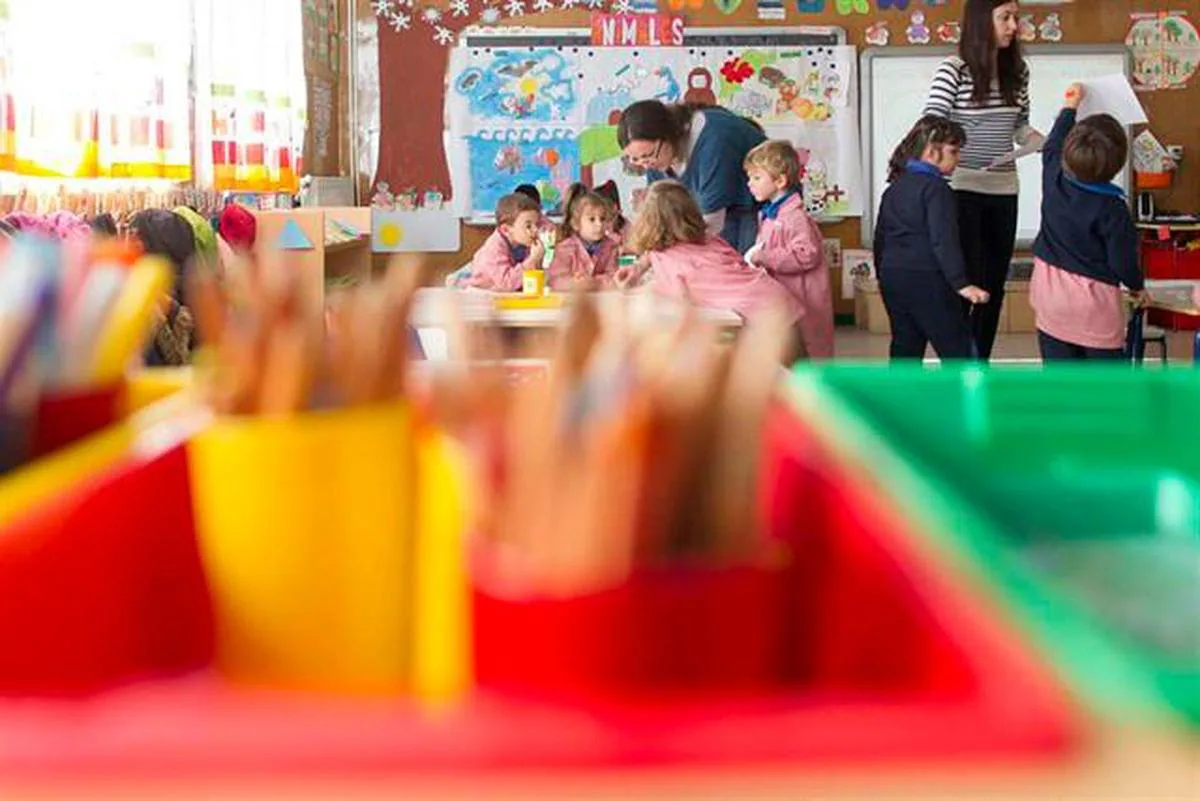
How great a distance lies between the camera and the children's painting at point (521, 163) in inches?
314

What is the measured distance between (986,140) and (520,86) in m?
3.52

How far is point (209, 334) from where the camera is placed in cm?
69

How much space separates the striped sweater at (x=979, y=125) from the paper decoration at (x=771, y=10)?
2.98 meters

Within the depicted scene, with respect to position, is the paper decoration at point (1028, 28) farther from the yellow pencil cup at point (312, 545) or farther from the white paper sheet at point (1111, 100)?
the yellow pencil cup at point (312, 545)

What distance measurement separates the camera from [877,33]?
7.96m

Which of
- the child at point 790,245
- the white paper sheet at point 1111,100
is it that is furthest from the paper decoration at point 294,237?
the white paper sheet at point 1111,100

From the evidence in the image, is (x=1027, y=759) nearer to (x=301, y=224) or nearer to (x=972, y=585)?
(x=972, y=585)

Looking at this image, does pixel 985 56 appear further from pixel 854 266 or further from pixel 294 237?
pixel 854 266

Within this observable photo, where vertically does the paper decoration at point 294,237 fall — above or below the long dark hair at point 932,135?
below

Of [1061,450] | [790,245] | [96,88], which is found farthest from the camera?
[790,245]

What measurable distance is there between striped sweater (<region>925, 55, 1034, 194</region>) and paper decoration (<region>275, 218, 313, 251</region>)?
84.8 inches

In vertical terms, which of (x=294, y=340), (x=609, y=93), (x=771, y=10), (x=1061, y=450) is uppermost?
(x=771, y=10)

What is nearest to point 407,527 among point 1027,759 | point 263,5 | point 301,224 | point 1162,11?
point 1027,759

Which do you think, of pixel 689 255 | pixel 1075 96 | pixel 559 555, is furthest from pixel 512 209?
pixel 559 555
